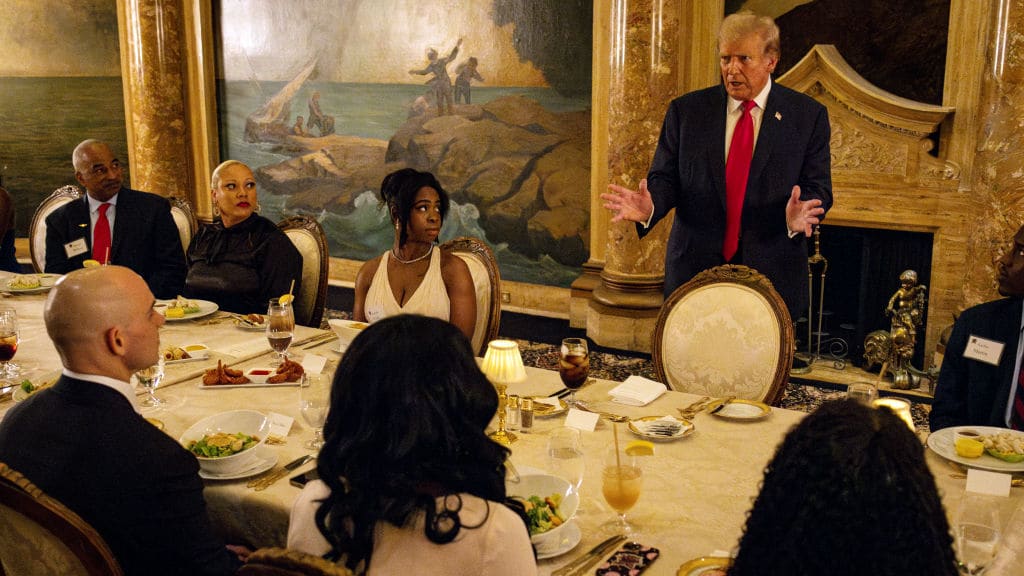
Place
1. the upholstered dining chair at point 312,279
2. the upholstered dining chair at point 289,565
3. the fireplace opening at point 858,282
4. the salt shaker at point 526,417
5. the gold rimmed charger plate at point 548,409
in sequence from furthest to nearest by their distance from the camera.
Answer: the fireplace opening at point 858,282 → the upholstered dining chair at point 312,279 → the gold rimmed charger plate at point 548,409 → the salt shaker at point 526,417 → the upholstered dining chair at point 289,565

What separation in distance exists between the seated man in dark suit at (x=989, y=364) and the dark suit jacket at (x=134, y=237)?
3889mm

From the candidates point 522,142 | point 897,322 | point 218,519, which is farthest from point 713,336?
point 522,142

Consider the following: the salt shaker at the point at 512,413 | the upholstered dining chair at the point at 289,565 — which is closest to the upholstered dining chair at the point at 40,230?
the salt shaker at the point at 512,413

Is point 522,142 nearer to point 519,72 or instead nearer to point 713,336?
point 519,72

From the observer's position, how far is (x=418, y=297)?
3.64 meters

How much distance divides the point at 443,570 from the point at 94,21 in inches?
358

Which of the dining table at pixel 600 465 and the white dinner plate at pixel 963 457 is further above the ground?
the white dinner plate at pixel 963 457

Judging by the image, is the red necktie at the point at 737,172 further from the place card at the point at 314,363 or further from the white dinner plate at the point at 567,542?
the white dinner plate at the point at 567,542

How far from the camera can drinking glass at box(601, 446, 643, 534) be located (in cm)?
179

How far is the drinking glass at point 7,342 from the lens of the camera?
2959 mm

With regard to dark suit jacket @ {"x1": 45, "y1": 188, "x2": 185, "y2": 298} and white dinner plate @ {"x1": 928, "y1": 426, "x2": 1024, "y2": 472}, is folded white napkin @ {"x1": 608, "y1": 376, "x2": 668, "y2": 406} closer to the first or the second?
white dinner plate @ {"x1": 928, "y1": 426, "x2": 1024, "y2": 472}

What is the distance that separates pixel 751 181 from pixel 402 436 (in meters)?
2.66

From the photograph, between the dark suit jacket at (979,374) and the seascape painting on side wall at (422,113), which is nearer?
the dark suit jacket at (979,374)

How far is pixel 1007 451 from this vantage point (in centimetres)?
213
